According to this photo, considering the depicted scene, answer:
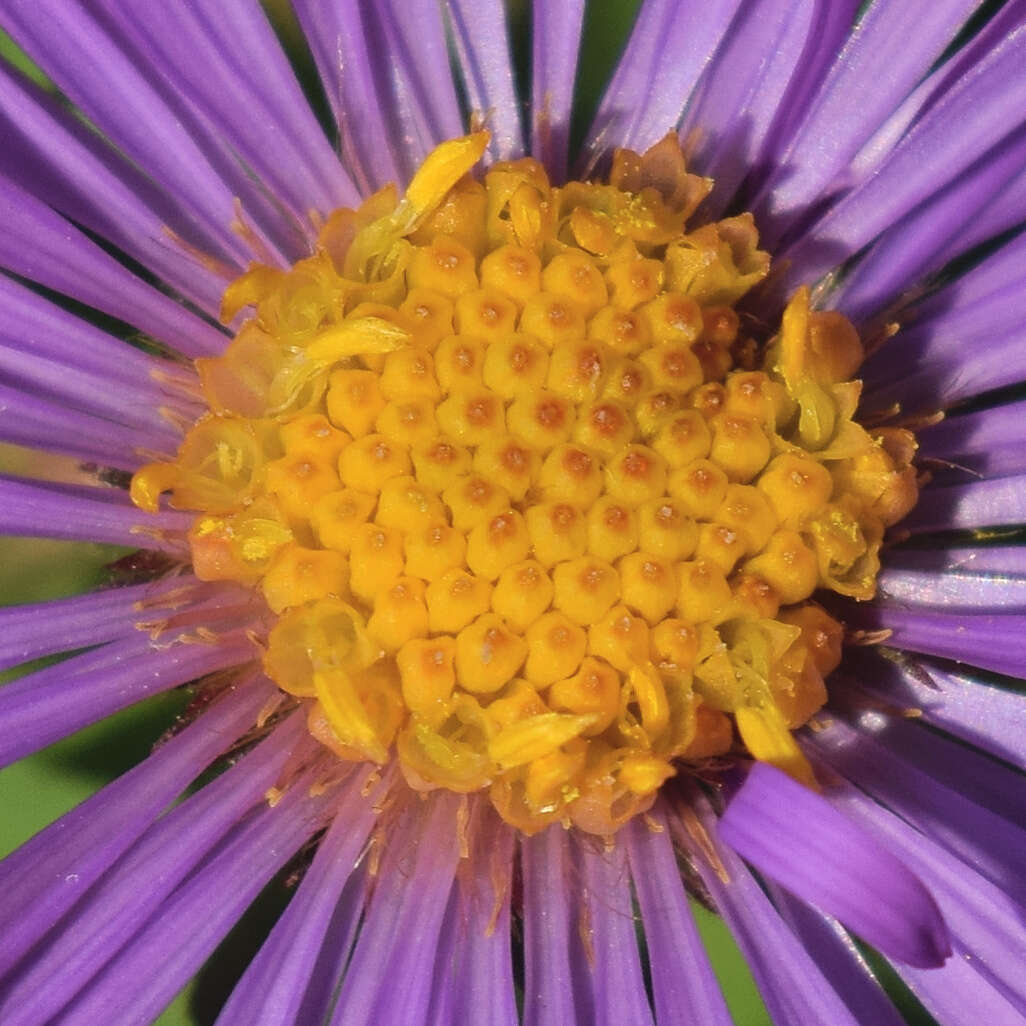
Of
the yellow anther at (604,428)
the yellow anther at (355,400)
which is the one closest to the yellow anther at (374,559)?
the yellow anther at (355,400)

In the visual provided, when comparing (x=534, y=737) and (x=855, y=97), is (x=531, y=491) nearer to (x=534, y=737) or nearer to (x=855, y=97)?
(x=534, y=737)

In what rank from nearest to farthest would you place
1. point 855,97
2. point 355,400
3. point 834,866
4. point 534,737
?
point 834,866 < point 534,737 < point 355,400 < point 855,97

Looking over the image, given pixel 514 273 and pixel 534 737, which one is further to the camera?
pixel 514 273

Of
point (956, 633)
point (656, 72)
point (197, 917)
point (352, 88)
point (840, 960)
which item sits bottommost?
point (840, 960)

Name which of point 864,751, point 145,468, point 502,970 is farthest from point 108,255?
point 864,751

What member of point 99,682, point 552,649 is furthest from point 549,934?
point 99,682

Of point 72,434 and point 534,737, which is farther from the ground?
point 72,434

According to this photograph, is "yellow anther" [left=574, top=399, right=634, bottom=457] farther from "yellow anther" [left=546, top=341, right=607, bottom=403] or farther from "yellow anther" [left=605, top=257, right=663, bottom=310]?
"yellow anther" [left=605, top=257, right=663, bottom=310]
